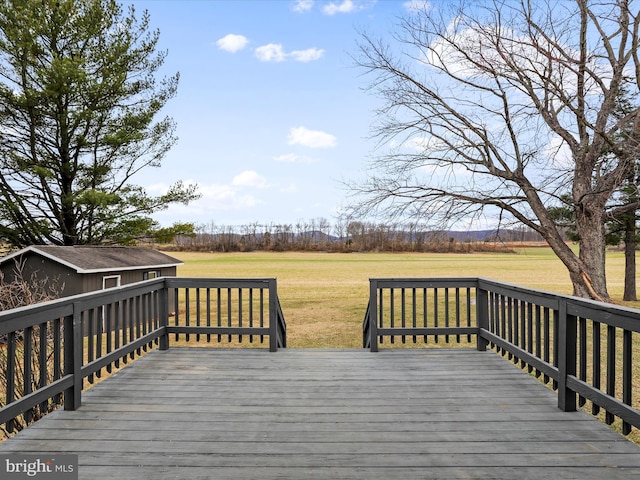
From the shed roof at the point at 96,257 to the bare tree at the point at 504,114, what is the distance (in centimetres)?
767

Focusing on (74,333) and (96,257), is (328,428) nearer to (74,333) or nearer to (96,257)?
(74,333)

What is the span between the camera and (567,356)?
3.46 m

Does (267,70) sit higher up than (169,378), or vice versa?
(267,70)

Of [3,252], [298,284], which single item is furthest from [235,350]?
[298,284]

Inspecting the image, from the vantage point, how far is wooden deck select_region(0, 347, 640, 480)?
8.42ft

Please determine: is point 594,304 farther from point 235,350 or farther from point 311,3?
point 311,3

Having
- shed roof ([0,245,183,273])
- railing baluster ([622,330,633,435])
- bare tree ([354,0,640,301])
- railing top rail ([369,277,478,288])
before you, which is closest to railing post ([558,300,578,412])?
railing baluster ([622,330,633,435])

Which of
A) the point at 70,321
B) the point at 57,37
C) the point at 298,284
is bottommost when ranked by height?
the point at 298,284

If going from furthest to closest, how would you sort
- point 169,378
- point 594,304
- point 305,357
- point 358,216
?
point 358,216 < point 305,357 < point 169,378 < point 594,304

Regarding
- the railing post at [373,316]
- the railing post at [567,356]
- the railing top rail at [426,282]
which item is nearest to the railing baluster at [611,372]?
the railing post at [567,356]

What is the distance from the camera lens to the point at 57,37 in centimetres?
1345

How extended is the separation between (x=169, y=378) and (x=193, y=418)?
3.79ft

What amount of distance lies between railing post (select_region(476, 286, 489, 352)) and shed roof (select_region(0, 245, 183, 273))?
1068cm

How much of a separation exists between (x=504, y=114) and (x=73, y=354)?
11.9 metres
